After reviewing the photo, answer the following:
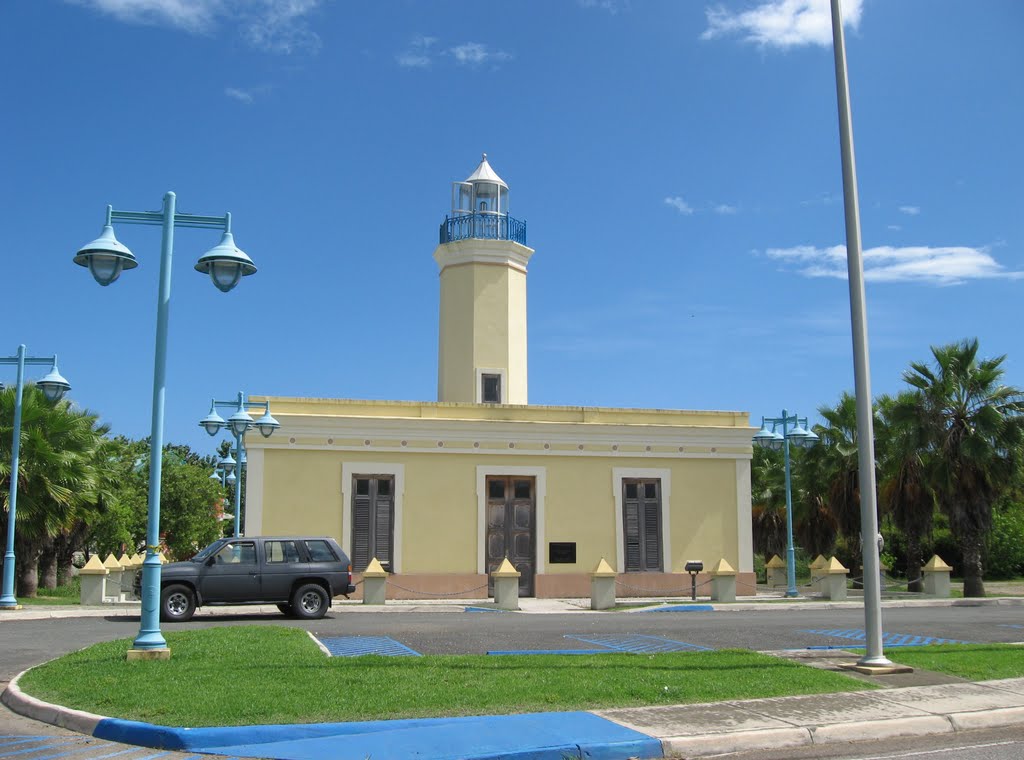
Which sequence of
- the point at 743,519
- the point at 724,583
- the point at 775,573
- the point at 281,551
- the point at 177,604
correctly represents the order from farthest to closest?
the point at 775,573
the point at 743,519
the point at 724,583
the point at 281,551
the point at 177,604

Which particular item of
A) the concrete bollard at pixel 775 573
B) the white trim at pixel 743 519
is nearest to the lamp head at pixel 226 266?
the white trim at pixel 743 519

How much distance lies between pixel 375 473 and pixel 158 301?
15194 millimetres

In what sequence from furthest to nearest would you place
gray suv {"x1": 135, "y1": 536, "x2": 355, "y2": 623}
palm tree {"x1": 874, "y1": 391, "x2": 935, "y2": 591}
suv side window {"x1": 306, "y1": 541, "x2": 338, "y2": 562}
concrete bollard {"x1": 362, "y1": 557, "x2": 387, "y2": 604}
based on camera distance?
palm tree {"x1": 874, "y1": 391, "x2": 935, "y2": 591}
concrete bollard {"x1": 362, "y1": 557, "x2": 387, "y2": 604}
suv side window {"x1": 306, "y1": 541, "x2": 338, "y2": 562}
gray suv {"x1": 135, "y1": 536, "x2": 355, "y2": 623}

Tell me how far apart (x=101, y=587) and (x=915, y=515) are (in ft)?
79.6

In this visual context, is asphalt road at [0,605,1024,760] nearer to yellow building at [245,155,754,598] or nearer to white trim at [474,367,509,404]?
yellow building at [245,155,754,598]

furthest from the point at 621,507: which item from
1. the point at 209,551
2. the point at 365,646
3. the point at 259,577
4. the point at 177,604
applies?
the point at 365,646

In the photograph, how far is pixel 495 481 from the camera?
27781mm

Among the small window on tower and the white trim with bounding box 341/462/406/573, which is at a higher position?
the small window on tower

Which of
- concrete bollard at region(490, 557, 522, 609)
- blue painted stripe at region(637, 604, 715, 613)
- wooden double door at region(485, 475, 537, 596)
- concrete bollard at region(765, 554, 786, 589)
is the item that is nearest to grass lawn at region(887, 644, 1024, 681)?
blue painted stripe at region(637, 604, 715, 613)

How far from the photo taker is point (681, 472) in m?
29.0

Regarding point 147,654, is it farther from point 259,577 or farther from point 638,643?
point 259,577

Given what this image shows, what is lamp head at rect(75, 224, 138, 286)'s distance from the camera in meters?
11.4

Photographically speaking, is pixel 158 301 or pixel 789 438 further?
pixel 789 438

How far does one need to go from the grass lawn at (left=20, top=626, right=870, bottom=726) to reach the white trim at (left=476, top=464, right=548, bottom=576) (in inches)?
574
